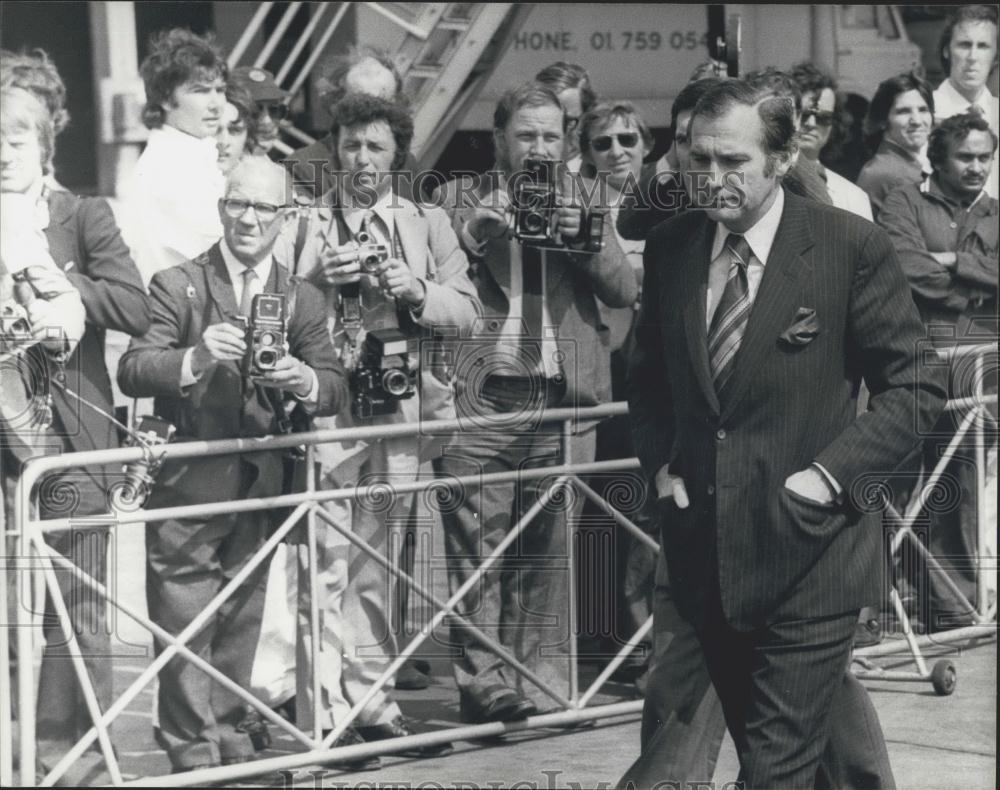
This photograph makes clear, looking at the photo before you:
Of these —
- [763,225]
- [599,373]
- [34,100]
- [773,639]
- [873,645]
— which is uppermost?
[34,100]

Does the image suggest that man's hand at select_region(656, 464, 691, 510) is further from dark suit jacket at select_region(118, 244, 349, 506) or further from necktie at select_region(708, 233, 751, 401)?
dark suit jacket at select_region(118, 244, 349, 506)

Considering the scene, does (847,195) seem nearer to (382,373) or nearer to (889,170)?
(889,170)

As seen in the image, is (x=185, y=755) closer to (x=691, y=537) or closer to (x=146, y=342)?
(x=146, y=342)

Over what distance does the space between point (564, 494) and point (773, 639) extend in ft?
6.30

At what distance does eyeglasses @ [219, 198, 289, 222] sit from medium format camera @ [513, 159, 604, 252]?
0.84m

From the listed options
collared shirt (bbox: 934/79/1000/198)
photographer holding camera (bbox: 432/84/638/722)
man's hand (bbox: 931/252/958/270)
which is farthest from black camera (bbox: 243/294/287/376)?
collared shirt (bbox: 934/79/1000/198)

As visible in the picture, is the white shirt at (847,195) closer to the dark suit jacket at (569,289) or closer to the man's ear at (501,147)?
the dark suit jacket at (569,289)

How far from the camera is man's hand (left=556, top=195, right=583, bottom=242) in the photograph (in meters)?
6.47

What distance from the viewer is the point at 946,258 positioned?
7227 millimetres

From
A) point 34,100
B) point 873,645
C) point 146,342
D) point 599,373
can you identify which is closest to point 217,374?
point 146,342

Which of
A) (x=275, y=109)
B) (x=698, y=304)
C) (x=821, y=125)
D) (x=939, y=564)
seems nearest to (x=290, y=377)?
(x=275, y=109)

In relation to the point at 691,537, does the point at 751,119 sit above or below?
above

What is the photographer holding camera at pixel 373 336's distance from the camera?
633cm

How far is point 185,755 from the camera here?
601 centimetres
